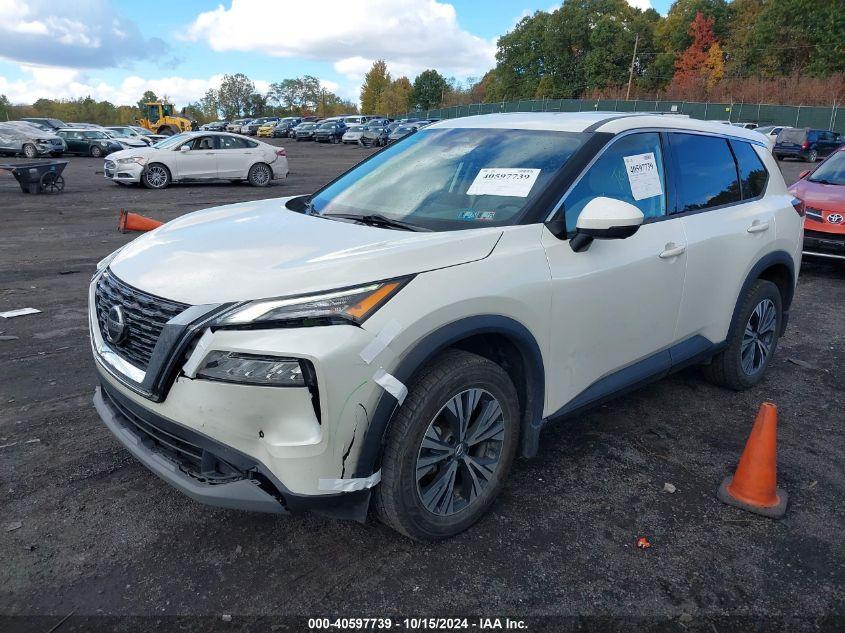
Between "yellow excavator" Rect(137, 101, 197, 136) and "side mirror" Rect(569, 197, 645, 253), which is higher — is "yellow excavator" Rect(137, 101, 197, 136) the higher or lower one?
the higher one

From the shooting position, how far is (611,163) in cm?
343

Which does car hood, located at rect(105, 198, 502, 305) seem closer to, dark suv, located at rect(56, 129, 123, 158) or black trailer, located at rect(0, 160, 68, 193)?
black trailer, located at rect(0, 160, 68, 193)

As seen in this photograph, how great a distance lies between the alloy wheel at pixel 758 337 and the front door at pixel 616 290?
3.74ft

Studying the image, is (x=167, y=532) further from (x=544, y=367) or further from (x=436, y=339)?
(x=544, y=367)

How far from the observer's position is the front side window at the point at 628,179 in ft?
10.6

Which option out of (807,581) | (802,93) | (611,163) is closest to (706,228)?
(611,163)

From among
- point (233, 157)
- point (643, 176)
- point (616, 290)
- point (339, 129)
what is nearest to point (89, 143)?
point (233, 157)

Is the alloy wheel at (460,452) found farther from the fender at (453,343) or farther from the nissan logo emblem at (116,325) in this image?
the nissan logo emblem at (116,325)

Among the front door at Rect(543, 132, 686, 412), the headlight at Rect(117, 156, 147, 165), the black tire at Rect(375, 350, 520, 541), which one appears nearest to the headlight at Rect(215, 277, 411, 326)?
the black tire at Rect(375, 350, 520, 541)

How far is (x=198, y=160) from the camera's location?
18.8 meters

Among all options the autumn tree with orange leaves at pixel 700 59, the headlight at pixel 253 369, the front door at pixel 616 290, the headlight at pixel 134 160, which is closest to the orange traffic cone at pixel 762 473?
the front door at pixel 616 290

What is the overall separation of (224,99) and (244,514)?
148 metres

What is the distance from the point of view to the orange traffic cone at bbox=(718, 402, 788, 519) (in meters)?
3.26

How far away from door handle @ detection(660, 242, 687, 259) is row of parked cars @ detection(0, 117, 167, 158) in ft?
96.9
